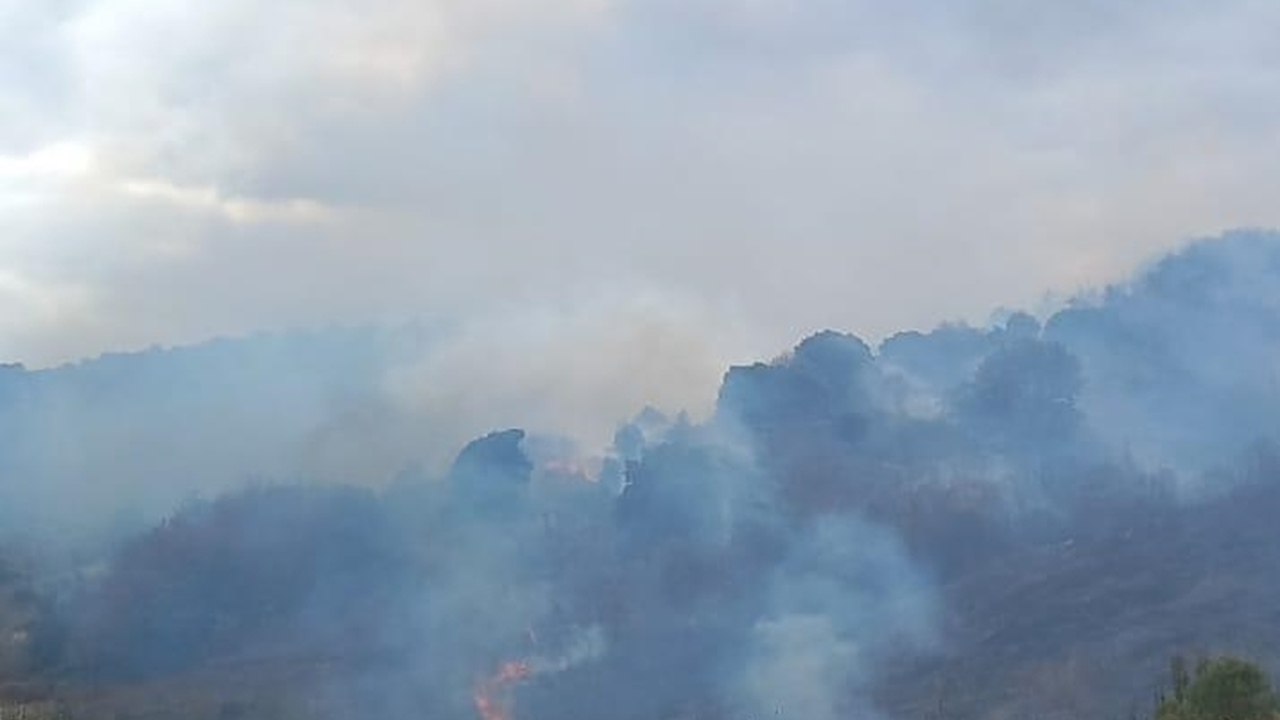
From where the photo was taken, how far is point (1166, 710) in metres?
118

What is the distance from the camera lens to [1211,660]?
124m

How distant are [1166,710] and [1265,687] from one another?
892 centimetres

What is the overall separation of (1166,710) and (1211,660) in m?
8.75

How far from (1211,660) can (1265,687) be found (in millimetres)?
5018

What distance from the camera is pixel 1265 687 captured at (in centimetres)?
12012
